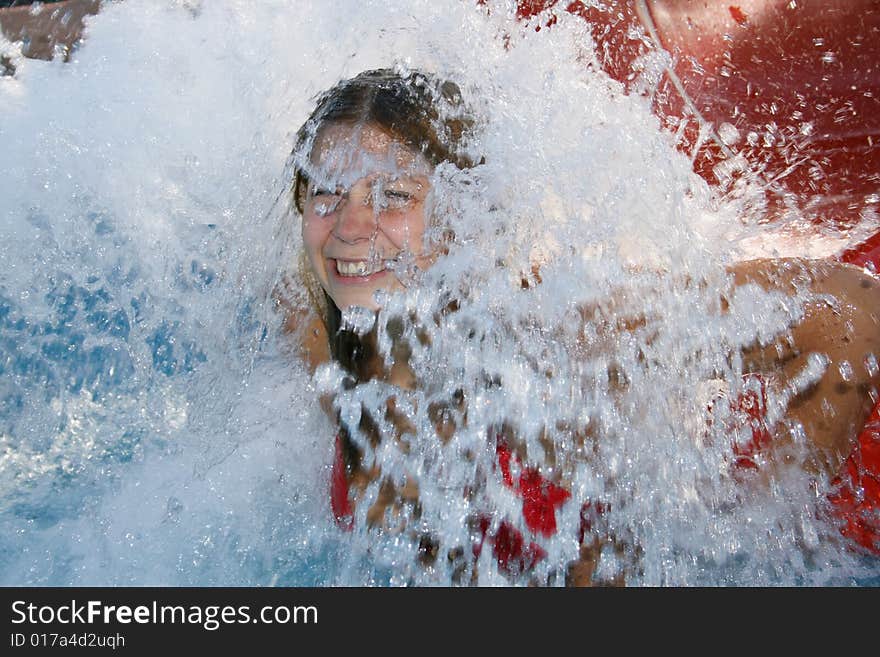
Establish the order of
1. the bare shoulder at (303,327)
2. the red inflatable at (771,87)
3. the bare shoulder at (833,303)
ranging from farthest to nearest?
1. the bare shoulder at (303,327)
2. the red inflatable at (771,87)
3. the bare shoulder at (833,303)

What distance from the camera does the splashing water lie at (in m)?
1.67

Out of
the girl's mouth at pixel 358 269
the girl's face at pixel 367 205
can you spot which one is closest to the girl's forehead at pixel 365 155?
the girl's face at pixel 367 205

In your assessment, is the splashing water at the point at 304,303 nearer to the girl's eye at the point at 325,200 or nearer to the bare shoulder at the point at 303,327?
the bare shoulder at the point at 303,327

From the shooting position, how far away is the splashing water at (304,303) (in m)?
1.67

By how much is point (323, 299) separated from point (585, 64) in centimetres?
94

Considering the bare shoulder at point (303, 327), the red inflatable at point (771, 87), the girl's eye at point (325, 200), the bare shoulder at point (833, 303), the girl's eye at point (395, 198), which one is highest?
the red inflatable at point (771, 87)

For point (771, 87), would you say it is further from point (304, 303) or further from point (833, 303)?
point (304, 303)

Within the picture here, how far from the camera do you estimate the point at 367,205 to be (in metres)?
1.69

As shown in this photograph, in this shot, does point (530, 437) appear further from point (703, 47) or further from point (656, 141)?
point (703, 47)

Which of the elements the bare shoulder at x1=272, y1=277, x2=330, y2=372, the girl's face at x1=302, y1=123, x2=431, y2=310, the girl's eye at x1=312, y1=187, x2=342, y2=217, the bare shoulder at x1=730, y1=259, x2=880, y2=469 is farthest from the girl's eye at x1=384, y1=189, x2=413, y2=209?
the bare shoulder at x1=730, y1=259, x2=880, y2=469

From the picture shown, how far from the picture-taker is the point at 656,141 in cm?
209

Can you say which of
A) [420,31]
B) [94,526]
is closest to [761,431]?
[420,31]

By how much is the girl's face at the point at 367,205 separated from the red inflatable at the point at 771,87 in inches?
28.8

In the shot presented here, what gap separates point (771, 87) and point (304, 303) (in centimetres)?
137
